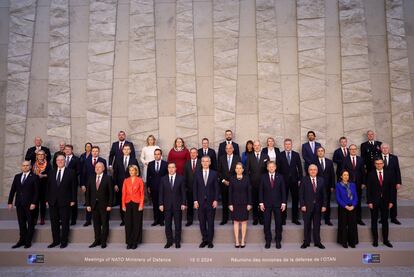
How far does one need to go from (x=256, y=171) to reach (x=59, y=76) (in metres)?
5.81

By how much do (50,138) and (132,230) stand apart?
4.13 meters

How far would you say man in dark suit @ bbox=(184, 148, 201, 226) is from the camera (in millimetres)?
6945

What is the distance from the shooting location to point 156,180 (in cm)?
696

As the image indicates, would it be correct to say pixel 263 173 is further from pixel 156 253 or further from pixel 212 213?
pixel 156 253

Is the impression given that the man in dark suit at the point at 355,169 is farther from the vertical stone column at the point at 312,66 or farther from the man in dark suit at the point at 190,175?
the man in dark suit at the point at 190,175

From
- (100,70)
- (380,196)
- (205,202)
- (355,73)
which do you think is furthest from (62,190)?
(355,73)

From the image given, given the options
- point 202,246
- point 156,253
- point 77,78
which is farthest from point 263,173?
point 77,78

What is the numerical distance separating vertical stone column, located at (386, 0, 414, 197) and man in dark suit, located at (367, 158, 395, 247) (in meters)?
2.62

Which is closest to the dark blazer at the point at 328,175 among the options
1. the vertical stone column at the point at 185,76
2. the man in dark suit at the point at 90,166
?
the vertical stone column at the point at 185,76

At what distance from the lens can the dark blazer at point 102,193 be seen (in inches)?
248

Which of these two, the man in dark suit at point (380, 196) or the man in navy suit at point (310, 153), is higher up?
the man in navy suit at point (310, 153)

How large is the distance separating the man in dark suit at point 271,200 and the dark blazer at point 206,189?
84 centimetres

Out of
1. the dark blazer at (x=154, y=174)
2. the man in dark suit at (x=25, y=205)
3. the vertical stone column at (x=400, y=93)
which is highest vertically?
the vertical stone column at (x=400, y=93)

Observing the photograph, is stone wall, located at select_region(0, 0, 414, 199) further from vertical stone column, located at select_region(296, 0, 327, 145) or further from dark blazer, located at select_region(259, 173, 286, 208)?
dark blazer, located at select_region(259, 173, 286, 208)
